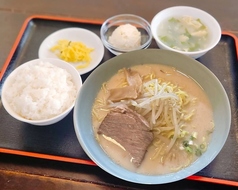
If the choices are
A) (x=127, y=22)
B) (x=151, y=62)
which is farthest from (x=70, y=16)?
(x=151, y=62)

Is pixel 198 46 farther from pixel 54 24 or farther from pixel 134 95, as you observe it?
pixel 54 24

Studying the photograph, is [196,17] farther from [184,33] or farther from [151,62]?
[151,62]

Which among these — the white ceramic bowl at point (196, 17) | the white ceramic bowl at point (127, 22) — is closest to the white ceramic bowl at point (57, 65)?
the white ceramic bowl at point (127, 22)

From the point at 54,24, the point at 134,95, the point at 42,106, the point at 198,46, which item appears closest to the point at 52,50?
the point at 54,24

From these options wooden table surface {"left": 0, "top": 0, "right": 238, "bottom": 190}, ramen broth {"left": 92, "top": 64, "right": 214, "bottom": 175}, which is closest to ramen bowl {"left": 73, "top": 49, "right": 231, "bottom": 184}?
ramen broth {"left": 92, "top": 64, "right": 214, "bottom": 175}

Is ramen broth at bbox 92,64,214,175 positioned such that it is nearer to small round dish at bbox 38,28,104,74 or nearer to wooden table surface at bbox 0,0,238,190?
wooden table surface at bbox 0,0,238,190

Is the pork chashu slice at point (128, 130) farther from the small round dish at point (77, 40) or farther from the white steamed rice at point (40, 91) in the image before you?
the small round dish at point (77, 40)
